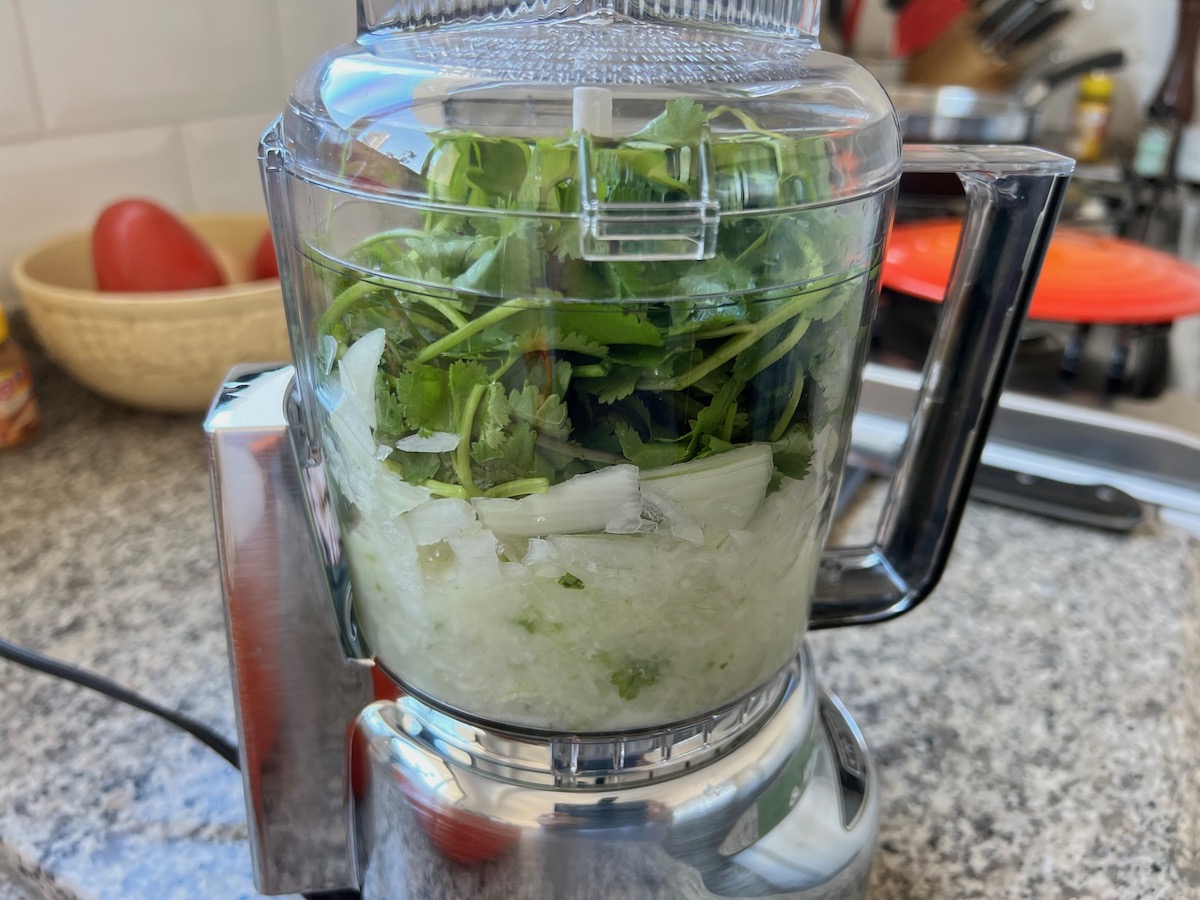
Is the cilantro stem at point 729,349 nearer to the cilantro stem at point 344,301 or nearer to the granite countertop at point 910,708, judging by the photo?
the cilantro stem at point 344,301

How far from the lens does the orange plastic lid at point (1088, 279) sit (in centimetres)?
69

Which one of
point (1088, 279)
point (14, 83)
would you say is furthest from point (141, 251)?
point (1088, 279)

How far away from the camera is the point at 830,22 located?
4.22 ft

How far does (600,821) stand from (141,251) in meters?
0.56

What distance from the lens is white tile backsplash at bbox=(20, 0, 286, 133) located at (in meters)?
0.72

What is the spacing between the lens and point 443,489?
0.27m

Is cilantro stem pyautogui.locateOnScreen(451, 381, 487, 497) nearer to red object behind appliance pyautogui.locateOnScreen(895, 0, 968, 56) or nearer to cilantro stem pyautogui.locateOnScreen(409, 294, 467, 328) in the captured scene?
cilantro stem pyautogui.locateOnScreen(409, 294, 467, 328)

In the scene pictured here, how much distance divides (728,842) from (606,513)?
0.13 metres

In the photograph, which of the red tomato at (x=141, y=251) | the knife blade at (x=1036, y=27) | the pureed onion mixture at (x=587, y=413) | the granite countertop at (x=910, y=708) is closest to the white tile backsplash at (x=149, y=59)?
the red tomato at (x=141, y=251)

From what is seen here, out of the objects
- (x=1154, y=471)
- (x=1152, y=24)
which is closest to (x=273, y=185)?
(x=1154, y=471)

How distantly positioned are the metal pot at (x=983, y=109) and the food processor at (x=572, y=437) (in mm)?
650

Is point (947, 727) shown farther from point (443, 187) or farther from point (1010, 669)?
point (443, 187)

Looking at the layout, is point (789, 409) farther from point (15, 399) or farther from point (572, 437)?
point (15, 399)

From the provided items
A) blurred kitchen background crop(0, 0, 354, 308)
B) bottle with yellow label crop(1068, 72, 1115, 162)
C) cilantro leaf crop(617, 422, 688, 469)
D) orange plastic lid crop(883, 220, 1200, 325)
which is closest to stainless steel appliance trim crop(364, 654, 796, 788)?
cilantro leaf crop(617, 422, 688, 469)
